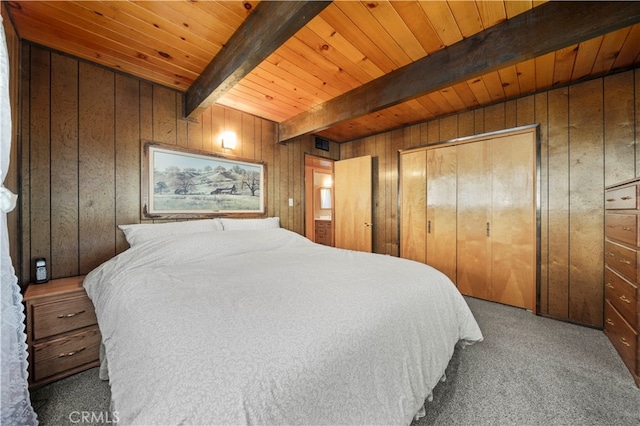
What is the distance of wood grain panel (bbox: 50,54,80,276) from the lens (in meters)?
1.94

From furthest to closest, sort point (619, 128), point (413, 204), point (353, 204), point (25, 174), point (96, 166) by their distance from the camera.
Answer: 1. point (353, 204)
2. point (413, 204)
3. point (619, 128)
4. point (96, 166)
5. point (25, 174)

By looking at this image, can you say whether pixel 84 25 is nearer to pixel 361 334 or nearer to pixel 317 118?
pixel 317 118

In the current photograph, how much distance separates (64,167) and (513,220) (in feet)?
14.7

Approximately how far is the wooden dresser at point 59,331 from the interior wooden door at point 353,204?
3.31 meters

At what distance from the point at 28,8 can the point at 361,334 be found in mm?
2771

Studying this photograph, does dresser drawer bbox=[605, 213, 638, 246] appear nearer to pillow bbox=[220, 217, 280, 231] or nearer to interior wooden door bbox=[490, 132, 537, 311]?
interior wooden door bbox=[490, 132, 537, 311]

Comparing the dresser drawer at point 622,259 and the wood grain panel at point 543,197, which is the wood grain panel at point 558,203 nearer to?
the wood grain panel at point 543,197

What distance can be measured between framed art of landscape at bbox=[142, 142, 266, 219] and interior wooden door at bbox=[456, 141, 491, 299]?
266 cm

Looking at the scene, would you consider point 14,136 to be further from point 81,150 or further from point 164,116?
point 164,116

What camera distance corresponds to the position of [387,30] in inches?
68.9

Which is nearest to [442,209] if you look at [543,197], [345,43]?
[543,197]

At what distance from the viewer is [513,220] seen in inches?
112

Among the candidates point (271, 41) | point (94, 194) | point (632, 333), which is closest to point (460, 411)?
point (632, 333)

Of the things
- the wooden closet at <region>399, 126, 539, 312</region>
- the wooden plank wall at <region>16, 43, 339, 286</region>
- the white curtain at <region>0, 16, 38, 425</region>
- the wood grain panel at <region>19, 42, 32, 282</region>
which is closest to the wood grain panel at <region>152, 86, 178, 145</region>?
the wooden plank wall at <region>16, 43, 339, 286</region>
